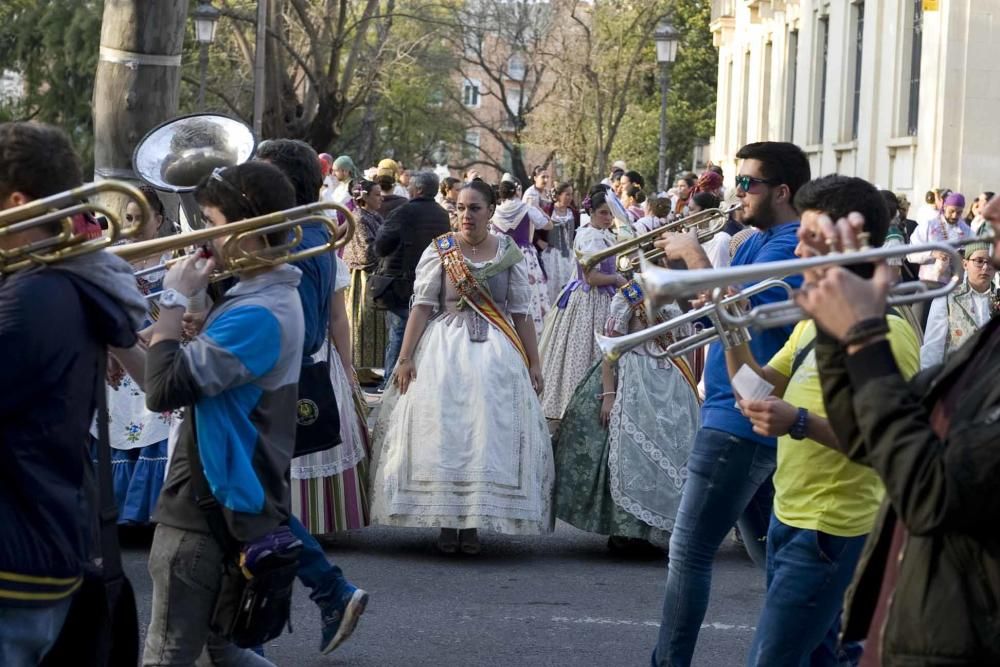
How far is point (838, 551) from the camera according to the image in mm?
4293

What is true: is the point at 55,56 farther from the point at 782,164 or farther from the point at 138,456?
the point at 782,164

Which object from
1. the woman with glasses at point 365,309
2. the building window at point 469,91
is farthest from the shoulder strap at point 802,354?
the building window at point 469,91

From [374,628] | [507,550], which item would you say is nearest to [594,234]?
[507,550]

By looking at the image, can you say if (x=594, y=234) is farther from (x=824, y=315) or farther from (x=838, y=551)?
(x=824, y=315)

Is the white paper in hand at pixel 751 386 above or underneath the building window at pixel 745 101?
underneath

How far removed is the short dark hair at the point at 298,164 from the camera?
5516 millimetres

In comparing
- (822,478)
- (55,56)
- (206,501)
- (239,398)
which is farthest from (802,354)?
(55,56)

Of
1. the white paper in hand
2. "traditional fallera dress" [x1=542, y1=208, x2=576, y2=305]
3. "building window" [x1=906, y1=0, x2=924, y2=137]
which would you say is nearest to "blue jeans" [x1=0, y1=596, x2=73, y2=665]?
the white paper in hand

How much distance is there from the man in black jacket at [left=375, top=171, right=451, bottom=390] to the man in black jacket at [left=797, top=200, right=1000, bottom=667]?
9.55m

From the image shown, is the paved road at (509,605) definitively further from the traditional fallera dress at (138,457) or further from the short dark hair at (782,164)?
the short dark hair at (782,164)

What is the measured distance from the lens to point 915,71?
23.0 m

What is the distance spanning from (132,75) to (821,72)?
23.9 meters

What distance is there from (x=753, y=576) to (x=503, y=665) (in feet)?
6.44

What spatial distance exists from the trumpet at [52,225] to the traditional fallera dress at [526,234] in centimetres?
1118
